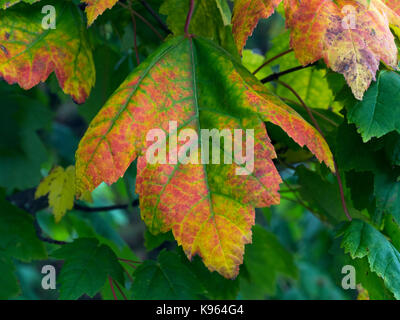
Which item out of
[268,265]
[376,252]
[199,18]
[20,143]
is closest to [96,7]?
[199,18]

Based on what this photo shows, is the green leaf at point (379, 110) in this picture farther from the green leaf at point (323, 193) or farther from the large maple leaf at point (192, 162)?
the green leaf at point (323, 193)

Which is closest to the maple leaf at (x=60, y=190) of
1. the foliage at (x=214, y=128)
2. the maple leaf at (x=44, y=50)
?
the foliage at (x=214, y=128)

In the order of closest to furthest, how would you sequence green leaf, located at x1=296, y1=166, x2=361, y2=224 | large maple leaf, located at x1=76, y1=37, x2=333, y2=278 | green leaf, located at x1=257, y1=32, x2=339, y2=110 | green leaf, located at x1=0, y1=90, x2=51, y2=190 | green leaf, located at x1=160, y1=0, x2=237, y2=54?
large maple leaf, located at x1=76, y1=37, x2=333, y2=278 < green leaf, located at x1=160, y1=0, x2=237, y2=54 < green leaf, located at x1=296, y1=166, x2=361, y2=224 < green leaf, located at x1=257, y1=32, x2=339, y2=110 < green leaf, located at x1=0, y1=90, x2=51, y2=190

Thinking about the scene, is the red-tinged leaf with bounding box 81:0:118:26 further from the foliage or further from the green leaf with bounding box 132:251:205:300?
the green leaf with bounding box 132:251:205:300

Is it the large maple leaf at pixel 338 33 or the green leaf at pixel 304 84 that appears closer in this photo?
the large maple leaf at pixel 338 33

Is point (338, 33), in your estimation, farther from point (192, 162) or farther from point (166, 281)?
point (166, 281)

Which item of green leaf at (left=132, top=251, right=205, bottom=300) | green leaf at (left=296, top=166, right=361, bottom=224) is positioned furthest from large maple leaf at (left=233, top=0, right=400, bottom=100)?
green leaf at (left=132, top=251, right=205, bottom=300)
